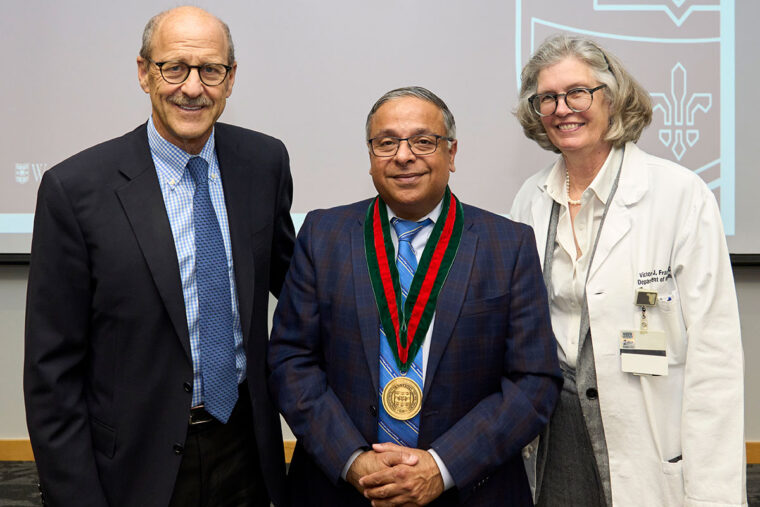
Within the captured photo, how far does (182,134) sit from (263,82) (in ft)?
6.38

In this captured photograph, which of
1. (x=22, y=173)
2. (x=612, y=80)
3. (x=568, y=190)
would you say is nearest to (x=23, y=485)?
(x=22, y=173)

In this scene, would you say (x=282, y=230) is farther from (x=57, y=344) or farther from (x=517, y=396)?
(x=517, y=396)

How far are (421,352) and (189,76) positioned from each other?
3.18ft

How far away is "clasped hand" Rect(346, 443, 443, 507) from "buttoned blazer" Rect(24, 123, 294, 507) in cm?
50

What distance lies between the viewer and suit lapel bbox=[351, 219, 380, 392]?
1.69 m

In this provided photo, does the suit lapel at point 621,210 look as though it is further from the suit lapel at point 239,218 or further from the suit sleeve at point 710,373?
the suit lapel at point 239,218

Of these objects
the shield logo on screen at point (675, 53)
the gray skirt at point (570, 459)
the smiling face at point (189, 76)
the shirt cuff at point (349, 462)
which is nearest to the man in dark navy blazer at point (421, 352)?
the shirt cuff at point (349, 462)

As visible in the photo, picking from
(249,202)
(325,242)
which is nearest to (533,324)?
(325,242)

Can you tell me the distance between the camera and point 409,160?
174 centimetres

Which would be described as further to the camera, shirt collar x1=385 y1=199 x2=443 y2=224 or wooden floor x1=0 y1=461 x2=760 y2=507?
wooden floor x1=0 y1=461 x2=760 y2=507

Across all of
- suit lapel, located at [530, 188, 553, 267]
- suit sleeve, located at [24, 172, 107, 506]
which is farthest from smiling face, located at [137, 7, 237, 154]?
suit lapel, located at [530, 188, 553, 267]

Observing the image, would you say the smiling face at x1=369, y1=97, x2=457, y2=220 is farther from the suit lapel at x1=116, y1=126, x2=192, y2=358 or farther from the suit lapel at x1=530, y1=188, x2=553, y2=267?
the suit lapel at x1=116, y1=126, x2=192, y2=358

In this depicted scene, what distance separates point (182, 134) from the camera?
1735 millimetres

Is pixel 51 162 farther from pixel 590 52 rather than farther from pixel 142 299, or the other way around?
pixel 590 52
